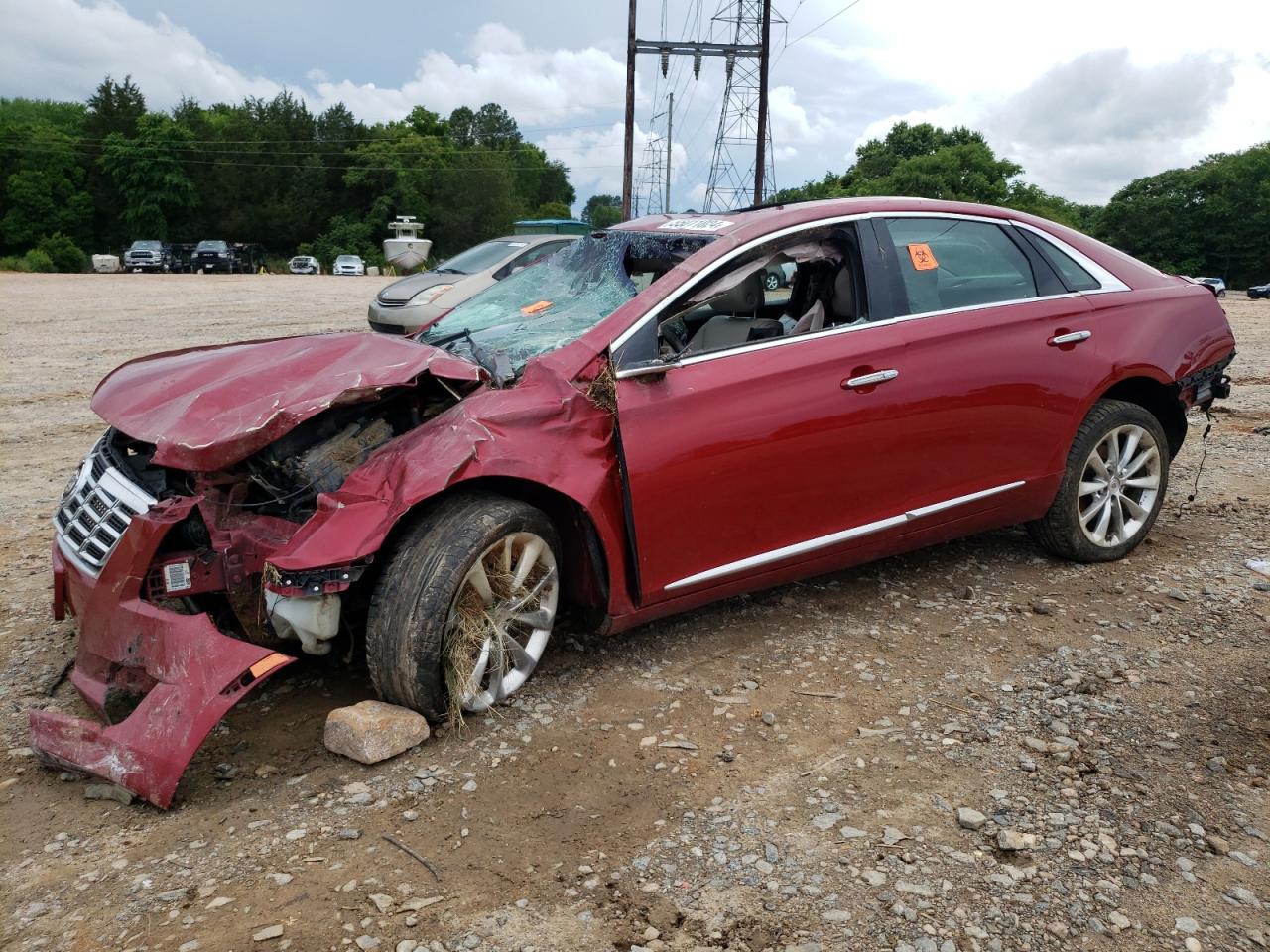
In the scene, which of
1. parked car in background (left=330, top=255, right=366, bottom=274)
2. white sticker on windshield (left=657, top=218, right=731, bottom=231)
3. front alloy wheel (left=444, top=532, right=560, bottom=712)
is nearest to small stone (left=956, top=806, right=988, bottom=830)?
front alloy wheel (left=444, top=532, right=560, bottom=712)

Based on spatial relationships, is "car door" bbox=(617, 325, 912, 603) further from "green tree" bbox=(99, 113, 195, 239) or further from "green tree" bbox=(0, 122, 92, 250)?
"green tree" bbox=(99, 113, 195, 239)

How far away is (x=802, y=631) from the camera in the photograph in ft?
13.6

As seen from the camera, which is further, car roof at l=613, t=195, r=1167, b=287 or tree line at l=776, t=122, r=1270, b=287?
tree line at l=776, t=122, r=1270, b=287

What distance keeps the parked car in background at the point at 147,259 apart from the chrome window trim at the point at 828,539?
4981 centimetres

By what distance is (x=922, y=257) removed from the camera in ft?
13.9

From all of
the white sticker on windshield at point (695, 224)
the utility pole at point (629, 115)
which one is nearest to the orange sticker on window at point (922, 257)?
the white sticker on windshield at point (695, 224)

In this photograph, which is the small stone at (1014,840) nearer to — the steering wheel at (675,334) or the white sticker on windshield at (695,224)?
the steering wheel at (675,334)

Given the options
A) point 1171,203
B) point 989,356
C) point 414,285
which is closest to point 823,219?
point 989,356

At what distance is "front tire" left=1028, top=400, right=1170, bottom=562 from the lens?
15.2ft

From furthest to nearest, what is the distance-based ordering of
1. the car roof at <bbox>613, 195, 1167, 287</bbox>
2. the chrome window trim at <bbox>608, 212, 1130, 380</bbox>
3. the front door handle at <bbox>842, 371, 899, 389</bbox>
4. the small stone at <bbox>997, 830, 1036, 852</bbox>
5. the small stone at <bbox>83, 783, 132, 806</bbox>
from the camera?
the car roof at <bbox>613, 195, 1167, 287</bbox> → the front door handle at <bbox>842, 371, 899, 389</bbox> → the chrome window trim at <bbox>608, 212, 1130, 380</bbox> → the small stone at <bbox>83, 783, 132, 806</bbox> → the small stone at <bbox>997, 830, 1036, 852</bbox>

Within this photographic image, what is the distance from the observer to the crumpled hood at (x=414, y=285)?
12.1m

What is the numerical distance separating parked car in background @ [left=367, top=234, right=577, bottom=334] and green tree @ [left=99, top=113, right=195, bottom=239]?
62.2 m

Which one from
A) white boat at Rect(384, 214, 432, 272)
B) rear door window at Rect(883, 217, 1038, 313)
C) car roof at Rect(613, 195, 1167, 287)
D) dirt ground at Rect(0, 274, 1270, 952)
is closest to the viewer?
dirt ground at Rect(0, 274, 1270, 952)

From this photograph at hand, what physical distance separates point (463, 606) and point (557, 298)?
154 cm
